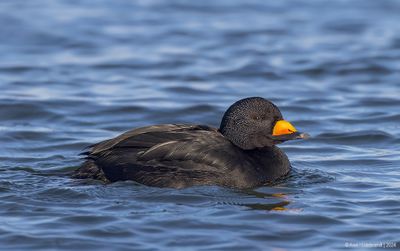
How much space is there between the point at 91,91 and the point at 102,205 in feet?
22.5

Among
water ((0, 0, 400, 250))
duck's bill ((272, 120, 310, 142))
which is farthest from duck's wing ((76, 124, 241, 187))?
duck's bill ((272, 120, 310, 142))

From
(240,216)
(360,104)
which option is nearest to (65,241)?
(240,216)

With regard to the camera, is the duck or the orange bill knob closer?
the duck

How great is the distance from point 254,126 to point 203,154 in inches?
32.2

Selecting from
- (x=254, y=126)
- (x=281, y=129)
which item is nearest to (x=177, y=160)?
(x=254, y=126)

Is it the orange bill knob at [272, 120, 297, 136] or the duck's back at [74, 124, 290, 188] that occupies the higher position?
the orange bill knob at [272, 120, 297, 136]

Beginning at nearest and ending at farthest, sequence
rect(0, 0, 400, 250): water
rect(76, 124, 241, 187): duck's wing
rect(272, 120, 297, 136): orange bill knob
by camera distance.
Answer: rect(0, 0, 400, 250): water < rect(76, 124, 241, 187): duck's wing < rect(272, 120, 297, 136): orange bill knob

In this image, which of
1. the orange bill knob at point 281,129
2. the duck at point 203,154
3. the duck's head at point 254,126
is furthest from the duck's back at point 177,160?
the orange bill knob at point 281,129

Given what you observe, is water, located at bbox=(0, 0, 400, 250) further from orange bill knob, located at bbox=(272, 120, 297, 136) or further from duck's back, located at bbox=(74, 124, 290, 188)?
orange bill knob, located at bbox=(272, 120, 297, 136)

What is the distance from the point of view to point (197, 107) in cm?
1519

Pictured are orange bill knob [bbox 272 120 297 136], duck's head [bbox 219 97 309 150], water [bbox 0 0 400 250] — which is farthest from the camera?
orange bill knob [bbox 272 120 297 136]

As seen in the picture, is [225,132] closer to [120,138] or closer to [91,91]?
[120,138]

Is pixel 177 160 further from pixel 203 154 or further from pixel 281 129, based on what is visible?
pixel 281 129

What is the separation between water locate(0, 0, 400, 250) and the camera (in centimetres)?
902
